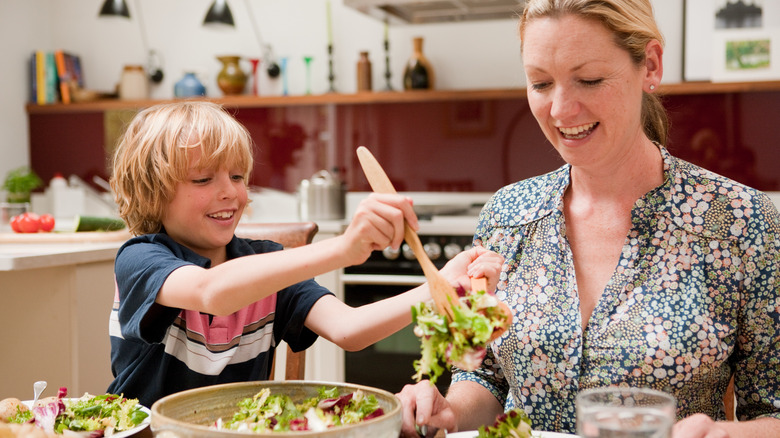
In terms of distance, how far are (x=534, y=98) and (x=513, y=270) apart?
0.32m

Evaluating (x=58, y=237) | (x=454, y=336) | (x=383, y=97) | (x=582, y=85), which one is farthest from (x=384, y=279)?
(x=454, y=336)

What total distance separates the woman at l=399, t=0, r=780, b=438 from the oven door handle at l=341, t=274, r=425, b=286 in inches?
80.0

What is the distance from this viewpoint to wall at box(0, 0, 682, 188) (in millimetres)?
4109

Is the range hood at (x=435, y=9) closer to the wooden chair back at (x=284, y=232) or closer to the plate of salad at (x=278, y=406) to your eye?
the wooden chair back at (x=284, y=232)

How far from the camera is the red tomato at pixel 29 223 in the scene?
8.66 ft

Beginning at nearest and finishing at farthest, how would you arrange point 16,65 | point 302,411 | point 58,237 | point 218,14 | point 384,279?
1. point 302,411
2. point 58,237
3. point 384,279
4. point 218,14
5. point 16,65

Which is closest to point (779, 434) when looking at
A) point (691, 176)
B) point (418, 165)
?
point (691, 176)

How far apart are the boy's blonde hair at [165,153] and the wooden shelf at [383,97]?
2461 mm

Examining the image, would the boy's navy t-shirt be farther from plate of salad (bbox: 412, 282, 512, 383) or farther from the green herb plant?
the green herb plant

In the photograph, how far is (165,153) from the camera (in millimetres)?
1315

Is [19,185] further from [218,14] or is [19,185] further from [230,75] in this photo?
[218,14]

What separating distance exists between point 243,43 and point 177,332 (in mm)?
3585

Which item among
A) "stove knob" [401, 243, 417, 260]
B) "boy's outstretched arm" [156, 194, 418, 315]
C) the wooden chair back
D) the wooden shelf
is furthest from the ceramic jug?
"boy's outstretched arm" [156, 194, 418, 315]

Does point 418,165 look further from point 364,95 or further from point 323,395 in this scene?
point 323,395
